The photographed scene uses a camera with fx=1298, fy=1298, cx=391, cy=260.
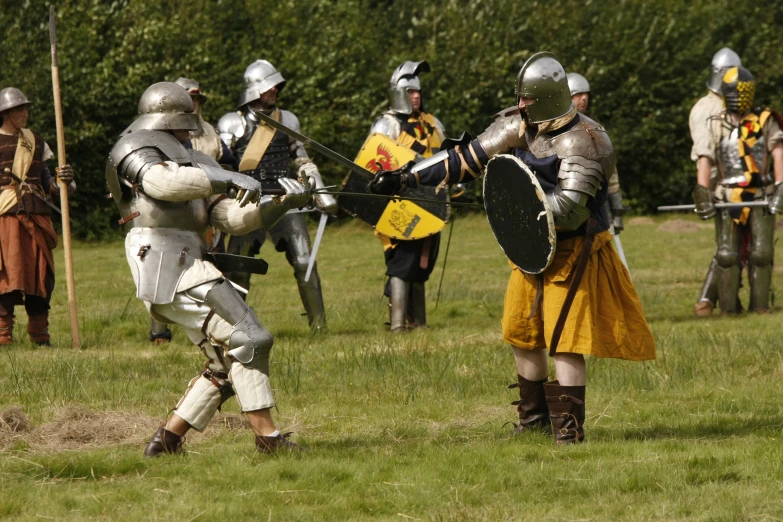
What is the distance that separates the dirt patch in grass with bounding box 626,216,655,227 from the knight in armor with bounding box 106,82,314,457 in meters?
18.1

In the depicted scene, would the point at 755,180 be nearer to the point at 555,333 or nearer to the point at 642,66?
the point at 555,333

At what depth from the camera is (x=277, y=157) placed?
31.3ft

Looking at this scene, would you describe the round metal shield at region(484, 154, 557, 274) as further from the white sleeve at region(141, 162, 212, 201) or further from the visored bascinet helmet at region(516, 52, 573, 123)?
the white sleeve at region(141, 162, 212, 201)

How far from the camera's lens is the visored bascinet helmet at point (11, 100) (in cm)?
897

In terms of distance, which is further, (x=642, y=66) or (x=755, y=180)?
(x=642, y=66)

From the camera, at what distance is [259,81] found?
9469 mm

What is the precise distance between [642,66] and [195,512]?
2216cm

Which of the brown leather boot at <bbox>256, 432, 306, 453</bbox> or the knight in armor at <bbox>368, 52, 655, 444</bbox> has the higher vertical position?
the knight in armor at <bbox>368, 52, 655, 444</bbox>

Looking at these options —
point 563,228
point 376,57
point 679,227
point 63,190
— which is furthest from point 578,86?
point 376,57

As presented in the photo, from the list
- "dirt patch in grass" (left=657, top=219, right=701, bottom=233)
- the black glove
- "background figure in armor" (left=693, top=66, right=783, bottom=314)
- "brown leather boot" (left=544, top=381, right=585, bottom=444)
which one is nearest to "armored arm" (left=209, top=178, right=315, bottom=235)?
the black glove

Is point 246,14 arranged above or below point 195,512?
above

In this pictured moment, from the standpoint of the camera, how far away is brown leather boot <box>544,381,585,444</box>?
218 inches

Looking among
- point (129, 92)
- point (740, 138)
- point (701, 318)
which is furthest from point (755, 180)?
point (129, 92)

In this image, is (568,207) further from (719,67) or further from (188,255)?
(719,67)
